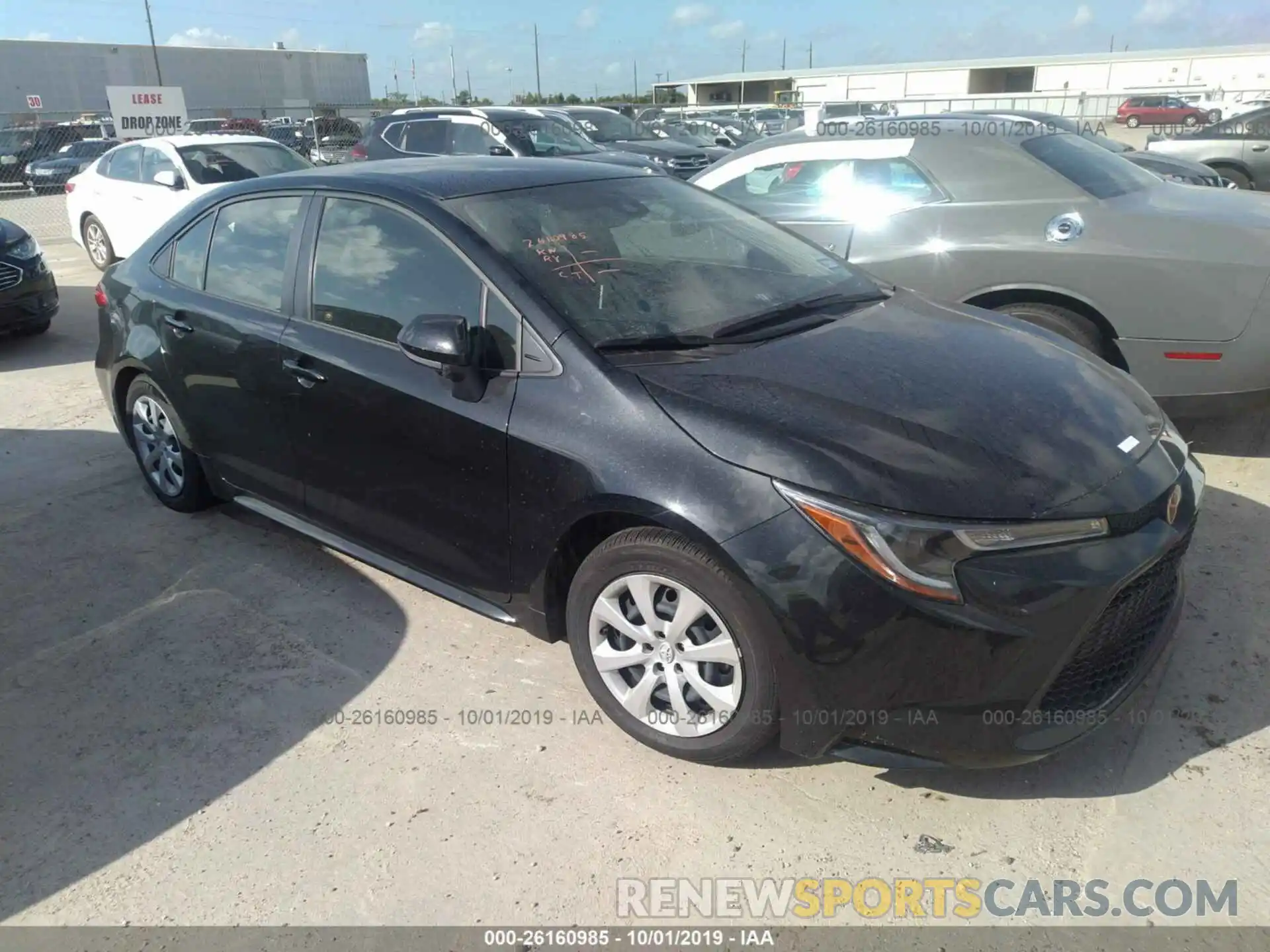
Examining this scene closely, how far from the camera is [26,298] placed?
312 inches

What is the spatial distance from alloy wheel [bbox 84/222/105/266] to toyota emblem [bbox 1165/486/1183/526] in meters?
11.9

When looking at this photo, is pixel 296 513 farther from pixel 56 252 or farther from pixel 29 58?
pixel 29 58

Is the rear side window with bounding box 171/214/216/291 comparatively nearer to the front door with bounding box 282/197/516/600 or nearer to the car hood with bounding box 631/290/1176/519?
the front door with bounding box 282/197/516/600

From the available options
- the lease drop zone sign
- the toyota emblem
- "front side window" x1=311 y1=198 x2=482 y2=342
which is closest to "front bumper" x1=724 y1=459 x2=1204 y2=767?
the toyota emblem

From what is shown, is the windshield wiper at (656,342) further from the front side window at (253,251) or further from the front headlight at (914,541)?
the front side window at (253,251)

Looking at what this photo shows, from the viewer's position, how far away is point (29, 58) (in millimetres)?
49969

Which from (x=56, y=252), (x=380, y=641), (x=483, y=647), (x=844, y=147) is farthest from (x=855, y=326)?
(x=56, y=252)

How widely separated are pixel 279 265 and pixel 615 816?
246 centimetres

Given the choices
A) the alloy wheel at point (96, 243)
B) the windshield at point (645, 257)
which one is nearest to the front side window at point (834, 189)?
the windshield at point (645, 257)

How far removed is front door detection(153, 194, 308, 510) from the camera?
11.9 ft

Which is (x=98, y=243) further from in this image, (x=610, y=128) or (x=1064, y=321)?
(x=1064, y=321)

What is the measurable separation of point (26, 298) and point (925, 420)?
26.7 ft

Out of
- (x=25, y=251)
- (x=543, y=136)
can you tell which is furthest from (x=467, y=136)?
(x=25, y=251)

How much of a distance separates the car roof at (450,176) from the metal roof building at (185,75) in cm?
4843
